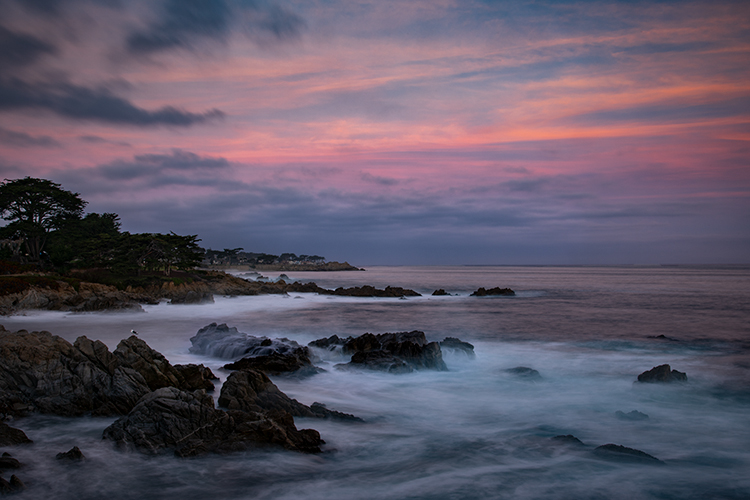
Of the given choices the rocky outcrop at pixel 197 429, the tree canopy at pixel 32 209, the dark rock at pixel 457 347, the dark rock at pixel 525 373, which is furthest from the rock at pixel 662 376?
the tree canopy at pixel 32 209

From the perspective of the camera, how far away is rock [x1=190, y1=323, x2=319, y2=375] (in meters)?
12.2

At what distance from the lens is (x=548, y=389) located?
11.5 metres

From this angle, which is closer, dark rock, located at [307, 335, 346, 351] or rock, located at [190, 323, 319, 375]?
rock, located at [190, 323, 319, 375]

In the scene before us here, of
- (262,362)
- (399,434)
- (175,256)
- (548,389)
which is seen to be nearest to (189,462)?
(399,434)

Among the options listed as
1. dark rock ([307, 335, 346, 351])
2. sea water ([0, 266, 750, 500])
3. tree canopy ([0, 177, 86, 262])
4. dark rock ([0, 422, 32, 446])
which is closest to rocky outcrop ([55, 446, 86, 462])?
sea water ([0, 266, 750, 500])

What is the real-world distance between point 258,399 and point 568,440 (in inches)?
220

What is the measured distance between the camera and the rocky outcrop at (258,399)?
8008mm

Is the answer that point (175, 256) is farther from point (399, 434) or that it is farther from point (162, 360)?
point (399, 434)

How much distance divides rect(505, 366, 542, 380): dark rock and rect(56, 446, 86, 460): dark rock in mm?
10585

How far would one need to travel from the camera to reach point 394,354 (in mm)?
13820

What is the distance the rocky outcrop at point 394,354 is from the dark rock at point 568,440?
5388 mm

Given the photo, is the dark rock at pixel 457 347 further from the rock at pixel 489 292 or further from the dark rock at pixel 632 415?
the rock at pixel 489 292

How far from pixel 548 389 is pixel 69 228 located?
5469 centimetres

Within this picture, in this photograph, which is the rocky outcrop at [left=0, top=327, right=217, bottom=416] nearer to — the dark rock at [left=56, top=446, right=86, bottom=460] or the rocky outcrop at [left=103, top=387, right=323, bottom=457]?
the rocky outcrop at [left=103, top=387, right=323, bottom=457]
